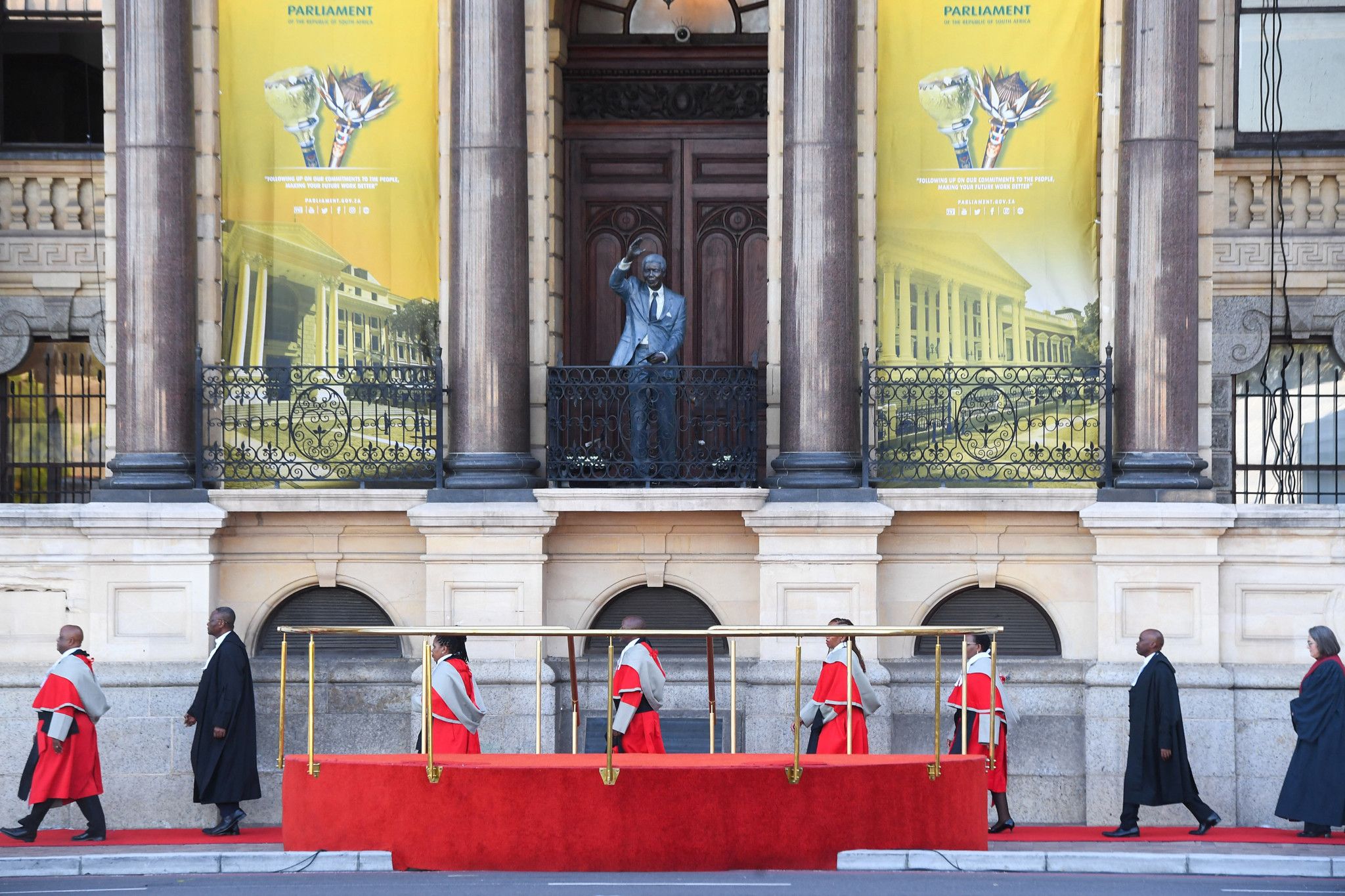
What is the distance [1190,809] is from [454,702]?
6.06 m

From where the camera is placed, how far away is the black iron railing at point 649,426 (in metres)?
17.3

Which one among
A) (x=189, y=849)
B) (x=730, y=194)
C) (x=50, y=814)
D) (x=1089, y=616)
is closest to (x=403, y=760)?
(x=189, y=849)

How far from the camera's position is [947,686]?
17141 mm

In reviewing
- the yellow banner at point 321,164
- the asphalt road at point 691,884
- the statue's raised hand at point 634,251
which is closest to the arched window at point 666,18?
the yellow banner at point 321,164

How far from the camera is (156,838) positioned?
15781 millimetres

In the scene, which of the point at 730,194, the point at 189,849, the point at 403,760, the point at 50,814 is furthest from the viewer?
the point at 730,194

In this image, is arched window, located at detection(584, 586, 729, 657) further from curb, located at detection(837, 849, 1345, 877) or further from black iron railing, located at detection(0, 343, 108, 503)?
black iron railing, located at detection(0, 343, 108, 503)

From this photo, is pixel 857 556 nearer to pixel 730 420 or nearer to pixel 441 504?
pixel 730 420

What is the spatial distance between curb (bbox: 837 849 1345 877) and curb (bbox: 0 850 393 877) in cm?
326

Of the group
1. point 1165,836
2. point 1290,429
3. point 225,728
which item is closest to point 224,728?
point 225,728

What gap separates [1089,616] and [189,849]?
26.6ft

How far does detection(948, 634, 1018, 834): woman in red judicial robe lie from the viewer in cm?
1527

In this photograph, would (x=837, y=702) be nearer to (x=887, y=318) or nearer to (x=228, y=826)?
(x=887, y=318)

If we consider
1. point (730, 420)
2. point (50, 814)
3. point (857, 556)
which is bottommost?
point (50, 814)
